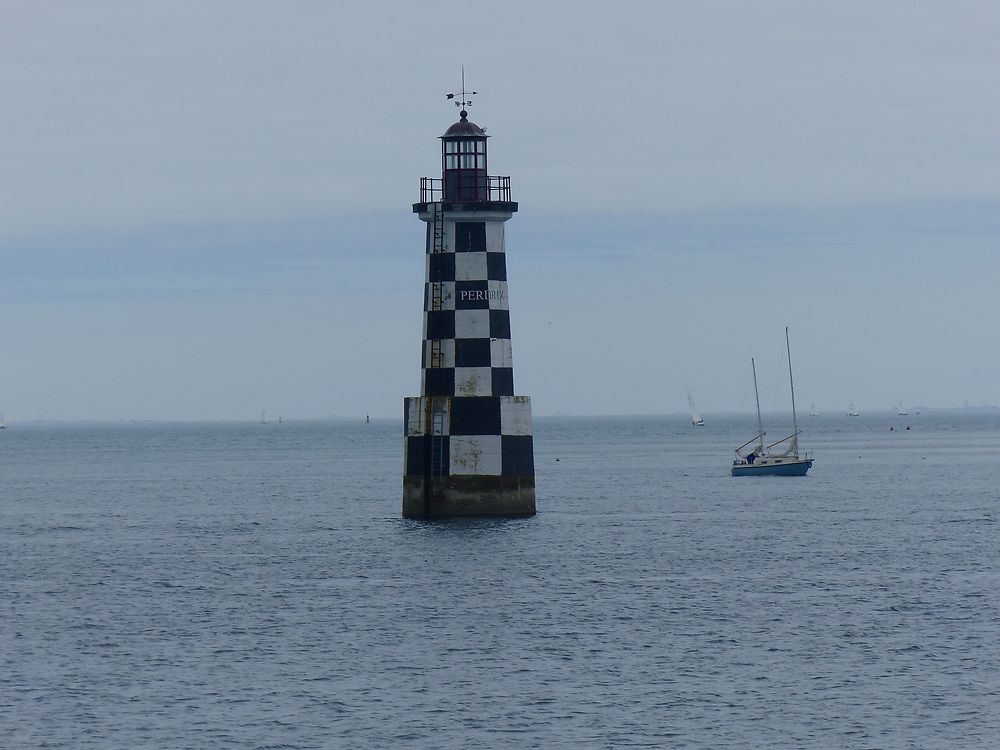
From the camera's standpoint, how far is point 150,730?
81.9 feet

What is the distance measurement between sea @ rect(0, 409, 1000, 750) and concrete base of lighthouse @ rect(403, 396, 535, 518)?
0.95m

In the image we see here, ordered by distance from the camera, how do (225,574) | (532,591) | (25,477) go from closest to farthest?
(532,591)
(225,574)
(25,477)

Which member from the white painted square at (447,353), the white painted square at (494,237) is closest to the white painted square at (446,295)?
the white painted square at (447,353)

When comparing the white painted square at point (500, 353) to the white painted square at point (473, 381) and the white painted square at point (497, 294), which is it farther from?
the white painted square at point (497, 294)

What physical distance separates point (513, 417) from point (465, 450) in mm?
1842

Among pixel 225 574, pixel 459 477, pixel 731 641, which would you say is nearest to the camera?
pixel 731 641

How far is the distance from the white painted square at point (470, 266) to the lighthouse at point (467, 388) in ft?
0.10

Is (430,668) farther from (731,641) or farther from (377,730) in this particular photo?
(731,641)

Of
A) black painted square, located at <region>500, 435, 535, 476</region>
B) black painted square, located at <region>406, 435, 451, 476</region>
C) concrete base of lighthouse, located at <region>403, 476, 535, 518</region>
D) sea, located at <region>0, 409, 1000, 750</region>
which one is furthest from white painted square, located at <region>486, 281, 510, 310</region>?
sea, located at <region>0, 409, 1000, 750</region>

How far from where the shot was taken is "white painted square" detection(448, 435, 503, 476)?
1905 inches

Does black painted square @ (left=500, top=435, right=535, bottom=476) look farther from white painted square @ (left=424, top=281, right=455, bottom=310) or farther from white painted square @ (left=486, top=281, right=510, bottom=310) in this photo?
white painted square @ (left=424, top=281, right=455, bottom=310)

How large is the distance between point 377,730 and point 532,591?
45.5ft

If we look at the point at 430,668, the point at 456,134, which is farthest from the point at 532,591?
the point at 456,134

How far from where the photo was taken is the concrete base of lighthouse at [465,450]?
4838 centimetres
